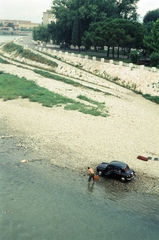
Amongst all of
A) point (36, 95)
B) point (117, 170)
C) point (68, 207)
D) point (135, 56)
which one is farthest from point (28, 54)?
point (68, 207)

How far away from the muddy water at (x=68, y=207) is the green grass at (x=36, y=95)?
650 inches

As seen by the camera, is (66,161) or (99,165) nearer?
(99,165)

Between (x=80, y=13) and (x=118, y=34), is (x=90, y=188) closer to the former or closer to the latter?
(x=118, y=34)

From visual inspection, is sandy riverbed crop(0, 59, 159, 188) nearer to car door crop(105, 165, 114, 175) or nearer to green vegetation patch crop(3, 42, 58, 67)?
car door crop(105, 165, 114, 175)

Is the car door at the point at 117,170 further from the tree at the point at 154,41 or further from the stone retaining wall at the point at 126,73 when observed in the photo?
the tree at the point at 154,41

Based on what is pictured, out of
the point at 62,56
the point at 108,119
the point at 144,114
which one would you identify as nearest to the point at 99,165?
the point at 108,119

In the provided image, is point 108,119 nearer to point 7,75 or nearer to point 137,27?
point 7,75

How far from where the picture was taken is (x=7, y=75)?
2409 inches

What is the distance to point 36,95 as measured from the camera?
149 feet

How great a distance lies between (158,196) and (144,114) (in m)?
19.9

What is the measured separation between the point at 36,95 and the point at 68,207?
2892 cm

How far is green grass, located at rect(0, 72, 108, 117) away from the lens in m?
39.7

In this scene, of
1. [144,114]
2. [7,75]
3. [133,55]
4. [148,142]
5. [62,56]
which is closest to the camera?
[148,142]

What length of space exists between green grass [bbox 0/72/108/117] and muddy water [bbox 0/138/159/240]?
16.5 metres
